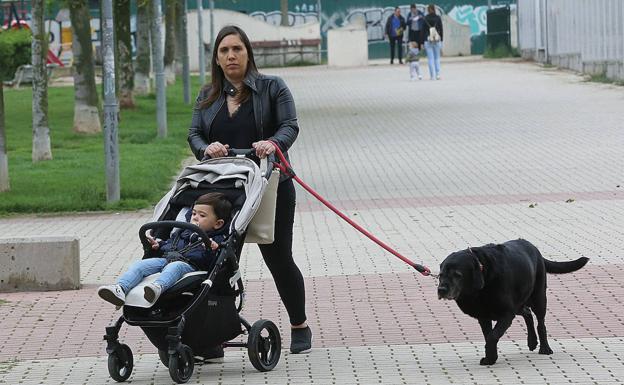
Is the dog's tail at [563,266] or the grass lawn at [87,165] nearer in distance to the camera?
the dog's tail at [563,266]

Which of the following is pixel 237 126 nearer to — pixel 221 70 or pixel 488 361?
pixel 221 70

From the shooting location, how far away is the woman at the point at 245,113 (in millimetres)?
7449

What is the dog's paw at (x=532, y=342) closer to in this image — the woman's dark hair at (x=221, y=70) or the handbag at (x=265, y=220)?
the handbag at (x=265, y=220)

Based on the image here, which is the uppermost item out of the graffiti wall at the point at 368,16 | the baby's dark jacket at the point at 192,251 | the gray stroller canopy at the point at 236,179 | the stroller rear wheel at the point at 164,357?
the graffiti wall at the point at 368,16

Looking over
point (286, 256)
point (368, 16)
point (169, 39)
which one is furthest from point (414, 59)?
point (286, 256)

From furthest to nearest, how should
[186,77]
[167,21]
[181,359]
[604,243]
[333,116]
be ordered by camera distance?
[167,21]
[186,77]
[333,116]
[604,243]
[181,359]

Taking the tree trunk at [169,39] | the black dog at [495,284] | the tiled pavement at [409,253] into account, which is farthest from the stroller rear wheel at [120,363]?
the tree trunk at [169,39]

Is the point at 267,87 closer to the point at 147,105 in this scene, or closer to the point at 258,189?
the point at 258,189

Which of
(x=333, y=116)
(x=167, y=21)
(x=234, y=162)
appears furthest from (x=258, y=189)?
(x=167, y=21)

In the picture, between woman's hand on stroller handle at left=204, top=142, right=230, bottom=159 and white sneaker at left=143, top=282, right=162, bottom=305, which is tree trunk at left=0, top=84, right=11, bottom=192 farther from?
white sneaker at left=143, top=282, right=162, bottom=305

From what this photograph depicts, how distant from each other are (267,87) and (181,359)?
162 centimetres

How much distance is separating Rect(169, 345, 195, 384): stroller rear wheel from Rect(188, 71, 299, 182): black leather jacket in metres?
1.16

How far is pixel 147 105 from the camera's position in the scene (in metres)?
33.6

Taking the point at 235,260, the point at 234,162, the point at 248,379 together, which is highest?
the point at 234,162
